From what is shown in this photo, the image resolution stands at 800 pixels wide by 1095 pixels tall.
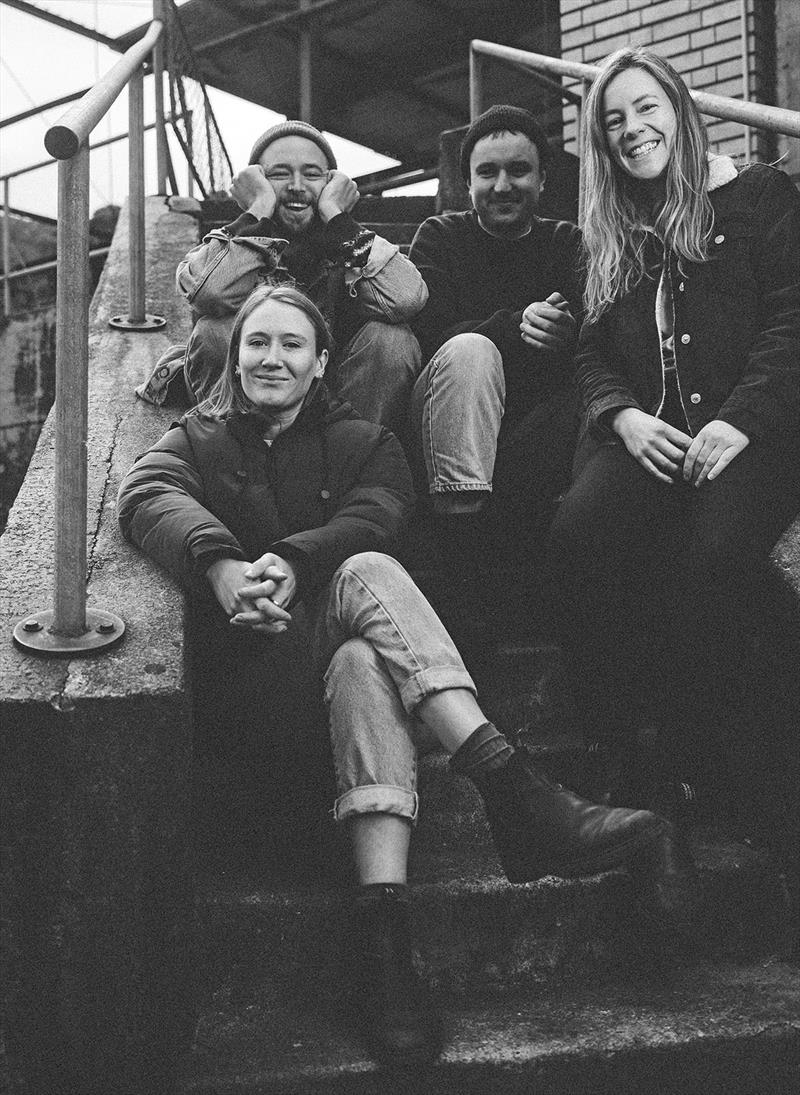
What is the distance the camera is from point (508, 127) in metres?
3.68

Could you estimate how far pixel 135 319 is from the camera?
4082mm

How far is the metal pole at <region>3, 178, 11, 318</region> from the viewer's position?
8.70 m

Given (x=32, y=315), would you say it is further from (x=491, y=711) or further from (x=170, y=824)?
(x=170, y=824)

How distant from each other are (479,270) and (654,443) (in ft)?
4.24

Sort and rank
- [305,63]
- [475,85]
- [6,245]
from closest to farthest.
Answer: [475,85]
[6,245]
[305,63]

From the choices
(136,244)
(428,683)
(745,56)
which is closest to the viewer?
(428,683)

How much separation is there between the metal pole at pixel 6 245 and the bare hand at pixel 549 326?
6.15 metres

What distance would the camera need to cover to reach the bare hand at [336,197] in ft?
11.6

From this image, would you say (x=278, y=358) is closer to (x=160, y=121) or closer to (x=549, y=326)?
(x=549, y=326)

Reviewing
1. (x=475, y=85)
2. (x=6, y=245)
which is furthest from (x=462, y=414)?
(x=6, y=245)

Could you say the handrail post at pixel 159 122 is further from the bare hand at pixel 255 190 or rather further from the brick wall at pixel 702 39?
the brick wall at pixel 702 39

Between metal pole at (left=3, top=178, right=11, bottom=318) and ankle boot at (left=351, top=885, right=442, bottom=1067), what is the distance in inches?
289

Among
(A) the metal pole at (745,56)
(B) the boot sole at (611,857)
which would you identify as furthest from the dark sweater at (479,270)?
(A) the metal pole at (745,56)

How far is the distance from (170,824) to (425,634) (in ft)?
2.01
